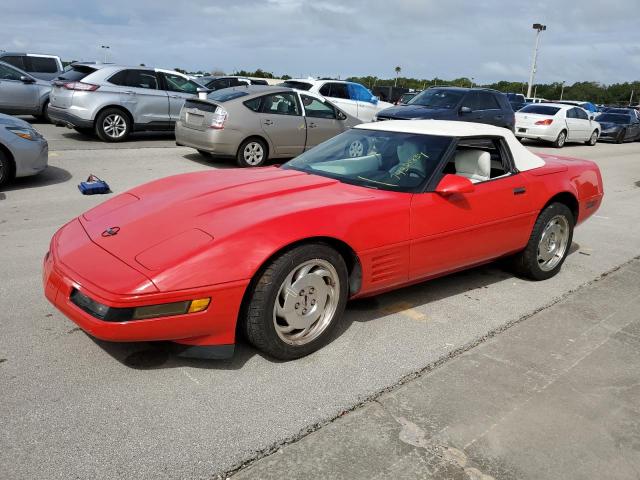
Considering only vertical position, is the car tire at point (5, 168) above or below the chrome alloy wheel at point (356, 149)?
below

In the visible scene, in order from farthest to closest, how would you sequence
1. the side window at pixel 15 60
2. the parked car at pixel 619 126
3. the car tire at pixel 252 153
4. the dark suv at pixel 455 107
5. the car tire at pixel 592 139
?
the parked car at pixel 619 126 < the car tire at pixel 592 139 < the side window at pixel 15 60 < the dark suv at pixel 455 107 < the car tire at pixel 252 153

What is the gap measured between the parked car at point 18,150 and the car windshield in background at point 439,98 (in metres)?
8.98

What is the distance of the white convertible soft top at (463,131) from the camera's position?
428 centimetres

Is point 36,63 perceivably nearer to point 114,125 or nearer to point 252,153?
point 114,125

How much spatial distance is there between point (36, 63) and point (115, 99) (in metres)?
7.72

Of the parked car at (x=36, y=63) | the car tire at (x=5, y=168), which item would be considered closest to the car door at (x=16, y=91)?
the parked car at (x=36, y=63)

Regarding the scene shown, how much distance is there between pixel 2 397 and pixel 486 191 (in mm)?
3354

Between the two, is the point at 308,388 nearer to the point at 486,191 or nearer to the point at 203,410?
the point at 203,410

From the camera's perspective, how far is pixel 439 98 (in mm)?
13688

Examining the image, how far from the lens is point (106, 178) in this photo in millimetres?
8172

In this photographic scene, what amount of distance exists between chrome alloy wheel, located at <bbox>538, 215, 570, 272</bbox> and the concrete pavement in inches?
45.0

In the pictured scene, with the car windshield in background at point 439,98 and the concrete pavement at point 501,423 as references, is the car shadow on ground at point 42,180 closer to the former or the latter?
the concrete pavement at point 501,423

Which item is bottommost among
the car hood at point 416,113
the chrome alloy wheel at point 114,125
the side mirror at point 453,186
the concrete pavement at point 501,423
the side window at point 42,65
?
the concrete pavement at point 501,423

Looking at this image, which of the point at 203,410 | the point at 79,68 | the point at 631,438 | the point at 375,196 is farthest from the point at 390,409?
the point at 79,68
